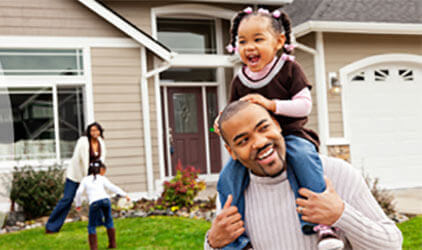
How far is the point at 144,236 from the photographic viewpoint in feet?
20.3

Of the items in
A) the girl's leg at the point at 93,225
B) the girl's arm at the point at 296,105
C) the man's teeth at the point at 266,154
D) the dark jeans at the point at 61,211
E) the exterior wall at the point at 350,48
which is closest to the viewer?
the man's teeth at the point at 266,154

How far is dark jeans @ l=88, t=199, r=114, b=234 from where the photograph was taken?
18.0 ft

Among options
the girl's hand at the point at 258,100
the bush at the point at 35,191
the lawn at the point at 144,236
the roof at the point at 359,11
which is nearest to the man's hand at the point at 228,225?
the girl's hand at the point at 258,100

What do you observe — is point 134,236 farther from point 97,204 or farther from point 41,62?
point 41,62

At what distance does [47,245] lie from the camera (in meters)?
6.16

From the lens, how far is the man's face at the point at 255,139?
1483 mm

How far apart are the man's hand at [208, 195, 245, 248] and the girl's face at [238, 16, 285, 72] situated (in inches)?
20.3

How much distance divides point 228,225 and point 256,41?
0.67 m

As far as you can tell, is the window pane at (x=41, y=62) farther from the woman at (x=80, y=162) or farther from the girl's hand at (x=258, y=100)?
the girl's hand at (x=258, y=100)

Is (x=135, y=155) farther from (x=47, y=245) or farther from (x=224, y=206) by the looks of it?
(x=224, y=206)

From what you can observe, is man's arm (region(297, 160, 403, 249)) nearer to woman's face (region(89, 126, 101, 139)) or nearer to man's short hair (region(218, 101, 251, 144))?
man's short hair (region(218, 101, 251, 144))

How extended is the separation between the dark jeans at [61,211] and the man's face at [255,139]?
19.2ft

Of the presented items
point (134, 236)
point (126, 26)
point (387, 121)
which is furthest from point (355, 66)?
point (134, 236)

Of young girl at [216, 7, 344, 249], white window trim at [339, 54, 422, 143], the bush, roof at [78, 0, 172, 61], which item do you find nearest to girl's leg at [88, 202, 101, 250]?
the bush
